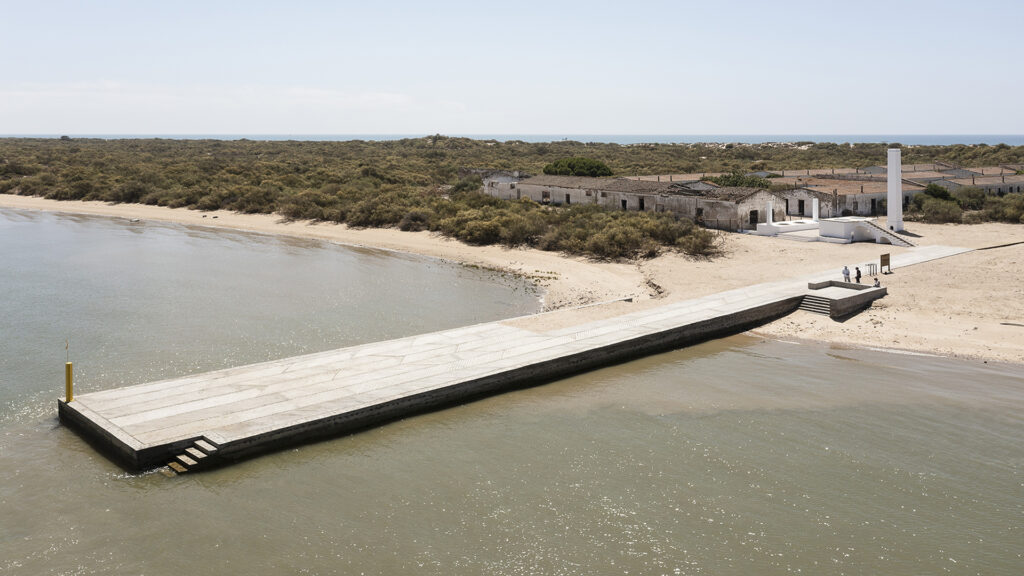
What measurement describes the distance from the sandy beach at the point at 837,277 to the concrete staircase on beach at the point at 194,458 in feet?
32.4

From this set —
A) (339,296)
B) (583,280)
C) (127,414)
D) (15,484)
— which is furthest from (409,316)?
(15,484)

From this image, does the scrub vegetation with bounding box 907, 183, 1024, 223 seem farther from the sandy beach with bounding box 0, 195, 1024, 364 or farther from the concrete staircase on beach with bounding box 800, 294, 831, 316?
the concrete staircase on beach with bounding box 800, 294, 831, 316

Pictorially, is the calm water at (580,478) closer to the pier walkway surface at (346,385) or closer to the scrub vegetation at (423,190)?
the pier walkway surface at (346,385)

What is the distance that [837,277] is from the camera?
26359 millimetres

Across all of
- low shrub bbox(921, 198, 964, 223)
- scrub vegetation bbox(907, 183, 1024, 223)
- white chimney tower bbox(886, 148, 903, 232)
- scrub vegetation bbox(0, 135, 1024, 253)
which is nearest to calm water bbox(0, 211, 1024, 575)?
scrub vegetation bbox(0, 135, 1024, 253)

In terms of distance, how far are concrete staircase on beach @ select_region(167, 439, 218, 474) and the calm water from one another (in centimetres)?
24

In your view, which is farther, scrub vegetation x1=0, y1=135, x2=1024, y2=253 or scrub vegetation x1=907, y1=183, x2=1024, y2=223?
scrub vegetation x1=907, y1=183, x2=1024, y2=223

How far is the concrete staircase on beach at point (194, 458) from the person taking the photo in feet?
41.7

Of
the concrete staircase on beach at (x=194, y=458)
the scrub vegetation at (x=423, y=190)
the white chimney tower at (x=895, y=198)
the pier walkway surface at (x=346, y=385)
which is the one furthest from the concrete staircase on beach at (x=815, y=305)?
the concrete staircase on beach at (x=194, y=458)

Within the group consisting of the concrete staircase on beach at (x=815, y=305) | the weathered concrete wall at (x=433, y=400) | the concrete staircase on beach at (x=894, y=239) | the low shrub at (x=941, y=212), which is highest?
the low shrub at (x=941, y=212)

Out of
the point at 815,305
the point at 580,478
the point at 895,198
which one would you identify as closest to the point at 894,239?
the point at 895,198

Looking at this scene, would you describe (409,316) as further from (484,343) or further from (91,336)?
(91,336)

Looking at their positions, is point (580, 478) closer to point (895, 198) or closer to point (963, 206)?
point (895, 198)

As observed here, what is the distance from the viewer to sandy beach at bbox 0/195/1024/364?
69.1 ft
